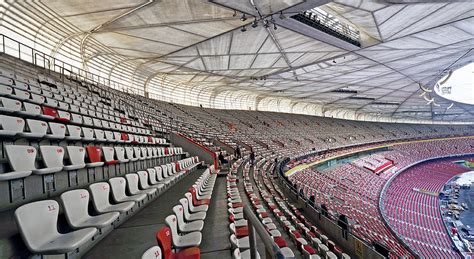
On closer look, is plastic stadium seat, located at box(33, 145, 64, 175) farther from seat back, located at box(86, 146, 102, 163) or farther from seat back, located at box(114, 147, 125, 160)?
seat back, located at box(114, 147, 125, 160)

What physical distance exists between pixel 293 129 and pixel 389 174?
39.9ft

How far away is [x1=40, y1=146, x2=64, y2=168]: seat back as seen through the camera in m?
3.63

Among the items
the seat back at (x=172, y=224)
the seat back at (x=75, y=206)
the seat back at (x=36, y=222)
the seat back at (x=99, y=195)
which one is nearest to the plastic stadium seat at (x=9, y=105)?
the seat back at (x=99, y=195)

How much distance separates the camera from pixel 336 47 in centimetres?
1786

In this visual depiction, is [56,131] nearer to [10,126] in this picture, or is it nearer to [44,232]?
[10,126]

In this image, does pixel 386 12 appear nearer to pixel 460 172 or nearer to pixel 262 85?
pixel 262 85

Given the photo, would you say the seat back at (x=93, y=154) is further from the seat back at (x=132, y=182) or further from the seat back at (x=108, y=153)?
the seat back at (x=132, y=182)

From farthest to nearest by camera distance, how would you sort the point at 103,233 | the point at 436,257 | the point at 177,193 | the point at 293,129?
the point at 293,129 → the point at 436,257 → the point at 177,193 → the point at 103,233

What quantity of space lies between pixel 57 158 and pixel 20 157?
0.67 metres

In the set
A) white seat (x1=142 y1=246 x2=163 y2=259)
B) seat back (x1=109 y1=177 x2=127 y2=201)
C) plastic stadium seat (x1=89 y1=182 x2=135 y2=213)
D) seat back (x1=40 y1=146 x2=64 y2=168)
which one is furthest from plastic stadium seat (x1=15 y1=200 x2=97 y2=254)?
seat back (x1=40 y1=146 x2=64 y2=168)

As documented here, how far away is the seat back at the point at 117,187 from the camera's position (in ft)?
12.2

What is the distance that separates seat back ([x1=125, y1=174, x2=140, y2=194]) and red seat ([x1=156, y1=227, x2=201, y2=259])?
158 cm

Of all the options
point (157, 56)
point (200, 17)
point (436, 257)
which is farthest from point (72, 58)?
point (436, 257)

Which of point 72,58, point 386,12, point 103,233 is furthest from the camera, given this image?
point 72,58
